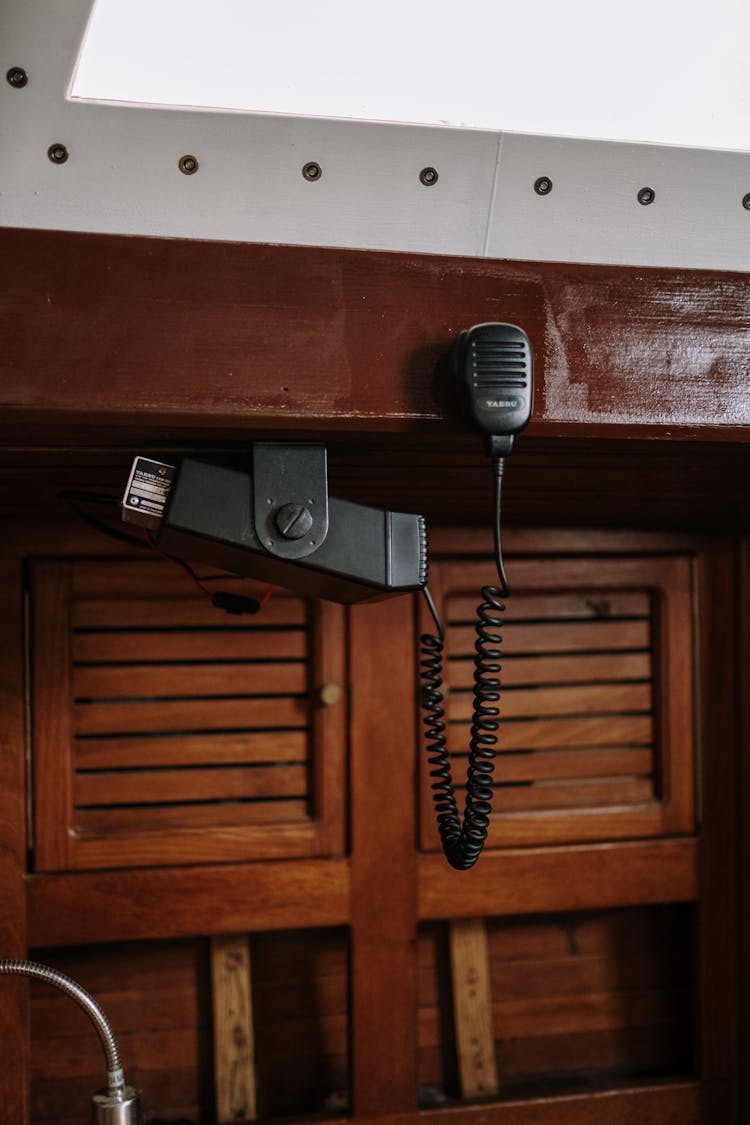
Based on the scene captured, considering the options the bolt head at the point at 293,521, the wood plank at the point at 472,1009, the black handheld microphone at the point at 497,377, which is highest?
the black handheld microphone at the point at 497,377

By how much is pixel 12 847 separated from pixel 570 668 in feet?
3.00

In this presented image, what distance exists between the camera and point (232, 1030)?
1556mm

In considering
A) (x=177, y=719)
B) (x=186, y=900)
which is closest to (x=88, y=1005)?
(x=186, y=900)

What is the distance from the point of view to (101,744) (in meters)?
1.50

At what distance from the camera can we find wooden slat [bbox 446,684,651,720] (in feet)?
5.37

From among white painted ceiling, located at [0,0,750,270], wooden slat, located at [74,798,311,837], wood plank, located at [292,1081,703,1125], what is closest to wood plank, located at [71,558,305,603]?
wooden slat, located at [74,798,311,837]

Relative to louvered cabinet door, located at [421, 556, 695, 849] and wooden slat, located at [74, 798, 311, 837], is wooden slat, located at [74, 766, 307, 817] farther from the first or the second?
louvered cabinet door, located at [421, 556, 695, 849]

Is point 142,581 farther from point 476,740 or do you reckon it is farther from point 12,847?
point 476,740

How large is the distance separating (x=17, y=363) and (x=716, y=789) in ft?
4.50

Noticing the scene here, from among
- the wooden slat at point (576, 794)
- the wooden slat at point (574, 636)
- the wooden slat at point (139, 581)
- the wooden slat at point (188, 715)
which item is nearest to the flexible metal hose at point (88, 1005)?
the wooden slat at point (188, 715)

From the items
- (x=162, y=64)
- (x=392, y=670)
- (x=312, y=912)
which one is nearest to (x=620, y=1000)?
(x=312, y=912)

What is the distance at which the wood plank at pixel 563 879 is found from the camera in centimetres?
157

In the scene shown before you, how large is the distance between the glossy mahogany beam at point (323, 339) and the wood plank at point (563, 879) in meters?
0.94

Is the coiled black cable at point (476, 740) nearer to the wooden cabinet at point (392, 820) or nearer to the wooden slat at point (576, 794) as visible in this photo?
the wooden cabinet at point (392, 820)
